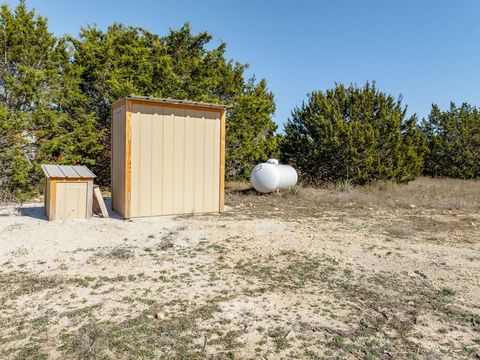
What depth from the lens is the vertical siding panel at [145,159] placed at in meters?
7.40

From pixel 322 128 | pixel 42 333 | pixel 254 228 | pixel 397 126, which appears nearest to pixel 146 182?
pixel 254 228

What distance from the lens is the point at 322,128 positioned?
49.0ft

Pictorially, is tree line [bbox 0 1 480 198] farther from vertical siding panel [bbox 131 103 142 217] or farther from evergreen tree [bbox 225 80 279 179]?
vertical siding panel [bbox 131 103 142 217]

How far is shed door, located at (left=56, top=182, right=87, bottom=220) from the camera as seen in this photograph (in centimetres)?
694

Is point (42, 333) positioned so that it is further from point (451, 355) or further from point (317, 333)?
point (451, 355)

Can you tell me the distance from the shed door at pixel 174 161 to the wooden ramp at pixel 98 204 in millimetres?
605

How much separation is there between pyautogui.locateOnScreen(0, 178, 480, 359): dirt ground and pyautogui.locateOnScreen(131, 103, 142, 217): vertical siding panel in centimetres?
40

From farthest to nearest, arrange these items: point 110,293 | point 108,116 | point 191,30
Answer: point 191,30, point 108,116, point 110,293

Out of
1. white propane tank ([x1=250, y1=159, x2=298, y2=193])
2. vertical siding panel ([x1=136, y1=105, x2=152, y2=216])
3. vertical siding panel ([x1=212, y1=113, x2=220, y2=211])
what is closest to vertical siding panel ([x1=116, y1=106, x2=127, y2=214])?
vertical siding panel ([x1=136, y1=105, x2=152, y2=216])

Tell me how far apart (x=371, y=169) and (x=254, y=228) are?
9.61 meters

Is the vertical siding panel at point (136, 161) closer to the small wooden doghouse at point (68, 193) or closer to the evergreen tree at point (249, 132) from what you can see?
the small wooden doghouse at point (68, 193)

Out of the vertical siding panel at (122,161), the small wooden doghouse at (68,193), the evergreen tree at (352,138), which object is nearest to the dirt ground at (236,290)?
the small wooden doghouse at (68,193)

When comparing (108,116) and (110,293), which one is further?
(108,116)

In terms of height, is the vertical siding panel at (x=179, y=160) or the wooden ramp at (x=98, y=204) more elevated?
the vertical siding panel at (x=179, y=160)
